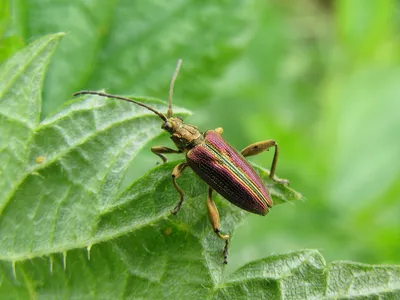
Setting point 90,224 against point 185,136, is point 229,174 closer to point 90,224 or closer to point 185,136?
point 185,136

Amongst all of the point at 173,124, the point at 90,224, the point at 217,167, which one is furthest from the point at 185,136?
the point at 90,224

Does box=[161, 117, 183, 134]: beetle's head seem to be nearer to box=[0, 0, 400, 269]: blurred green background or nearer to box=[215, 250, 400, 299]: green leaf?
box=[0, 0, 400, 269]: blurred green background

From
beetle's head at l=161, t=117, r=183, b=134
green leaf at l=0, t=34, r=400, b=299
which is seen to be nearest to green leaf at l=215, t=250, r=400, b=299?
green leaf at l=0, t=34, r=400, b=299

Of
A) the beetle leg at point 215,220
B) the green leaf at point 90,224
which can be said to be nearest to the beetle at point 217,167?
the beetle leg at point 215,220

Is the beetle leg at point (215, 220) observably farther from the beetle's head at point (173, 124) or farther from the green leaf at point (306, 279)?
the beetle's head at point (173, 124)

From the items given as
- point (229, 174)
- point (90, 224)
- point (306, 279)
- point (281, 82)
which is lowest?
point (281, 82)
